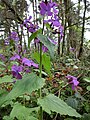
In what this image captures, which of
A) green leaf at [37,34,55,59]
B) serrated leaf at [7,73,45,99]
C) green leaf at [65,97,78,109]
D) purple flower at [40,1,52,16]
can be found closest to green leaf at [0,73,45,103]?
serrated leaf at [7,73,45,99]

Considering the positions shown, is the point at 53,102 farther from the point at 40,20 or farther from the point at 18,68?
the point at 40,20

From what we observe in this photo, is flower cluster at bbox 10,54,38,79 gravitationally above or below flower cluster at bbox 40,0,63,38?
below

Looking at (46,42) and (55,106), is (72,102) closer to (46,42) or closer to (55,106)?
(55,106)

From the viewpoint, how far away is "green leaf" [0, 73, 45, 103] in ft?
4.81

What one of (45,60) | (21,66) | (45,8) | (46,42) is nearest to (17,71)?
(21,66)

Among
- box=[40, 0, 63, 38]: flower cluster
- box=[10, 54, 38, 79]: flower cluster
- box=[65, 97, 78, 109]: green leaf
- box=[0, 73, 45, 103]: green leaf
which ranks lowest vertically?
box=[65, 97, 78, 109]: green leaf

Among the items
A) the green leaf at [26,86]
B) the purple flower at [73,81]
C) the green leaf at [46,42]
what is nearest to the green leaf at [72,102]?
the purple flower at [73,81]

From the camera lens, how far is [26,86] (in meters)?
1.49

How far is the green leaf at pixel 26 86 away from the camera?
1.47 meters

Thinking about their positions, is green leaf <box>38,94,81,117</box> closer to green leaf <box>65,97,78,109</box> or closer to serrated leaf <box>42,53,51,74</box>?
serrated leaf <box>42,53,51,74</box>

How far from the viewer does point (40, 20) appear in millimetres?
1536

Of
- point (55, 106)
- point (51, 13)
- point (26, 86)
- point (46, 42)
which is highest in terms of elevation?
point (51, 13)

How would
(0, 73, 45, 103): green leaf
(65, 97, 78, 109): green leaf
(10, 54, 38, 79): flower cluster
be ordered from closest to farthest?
1. (0, 73, 45, 103): green leaf
2. (10, 54, 38, 79): flower cluster
3. (65, 97, 78, 109): green leaf

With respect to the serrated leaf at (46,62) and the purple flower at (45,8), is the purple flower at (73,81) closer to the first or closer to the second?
the serrated leaf at (46,62)
